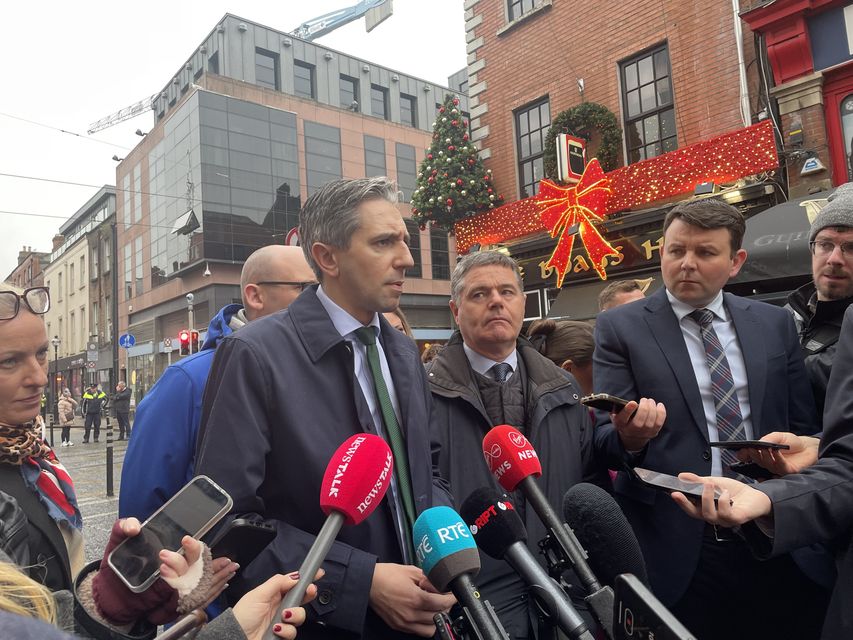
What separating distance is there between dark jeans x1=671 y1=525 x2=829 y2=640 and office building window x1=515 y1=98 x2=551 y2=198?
1111 cm

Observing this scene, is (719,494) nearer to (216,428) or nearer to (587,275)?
(216,428)

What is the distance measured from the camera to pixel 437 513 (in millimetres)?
1507

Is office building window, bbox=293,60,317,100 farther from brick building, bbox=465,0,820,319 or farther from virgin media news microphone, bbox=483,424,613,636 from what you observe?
virgin media news microphone, bbox=483,424,613,636

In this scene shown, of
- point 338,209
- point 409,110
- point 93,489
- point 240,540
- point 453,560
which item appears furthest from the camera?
point 409,110

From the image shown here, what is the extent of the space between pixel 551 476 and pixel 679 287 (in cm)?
102

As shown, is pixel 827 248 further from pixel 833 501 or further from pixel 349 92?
pixel 349 92

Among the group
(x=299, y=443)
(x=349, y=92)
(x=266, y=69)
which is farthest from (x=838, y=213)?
(x=349, y=92)

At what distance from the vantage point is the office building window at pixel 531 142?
12.7 metres

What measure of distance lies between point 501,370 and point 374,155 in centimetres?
3608

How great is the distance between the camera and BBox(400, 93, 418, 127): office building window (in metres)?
40.0

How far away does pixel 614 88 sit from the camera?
11.2 m

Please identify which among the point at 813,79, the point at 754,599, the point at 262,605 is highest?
the point at 813,79

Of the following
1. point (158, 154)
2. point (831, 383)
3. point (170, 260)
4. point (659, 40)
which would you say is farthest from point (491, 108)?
point (158, 154)

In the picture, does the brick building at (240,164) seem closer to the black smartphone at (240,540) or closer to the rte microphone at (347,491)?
the rte microphone at (347,491)
